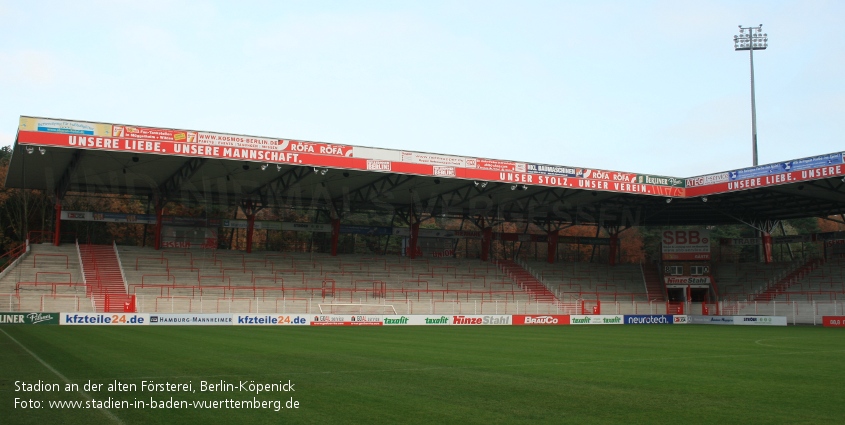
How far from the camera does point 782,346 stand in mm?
21922

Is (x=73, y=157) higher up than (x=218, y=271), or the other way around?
(x=73, y=157)

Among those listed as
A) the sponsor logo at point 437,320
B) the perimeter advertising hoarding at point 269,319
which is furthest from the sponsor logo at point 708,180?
the perimeter advertising hoarding at point 269,319

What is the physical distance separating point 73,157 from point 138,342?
21260mm

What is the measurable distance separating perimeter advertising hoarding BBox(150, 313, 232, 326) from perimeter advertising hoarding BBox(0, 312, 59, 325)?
4.06 metres

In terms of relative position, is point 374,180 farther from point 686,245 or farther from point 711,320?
point 686,245

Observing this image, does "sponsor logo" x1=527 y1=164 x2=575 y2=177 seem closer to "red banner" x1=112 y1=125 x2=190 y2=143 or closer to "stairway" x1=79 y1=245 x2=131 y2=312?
"red banner" x1=112 y1=125 x2=190 y2=143

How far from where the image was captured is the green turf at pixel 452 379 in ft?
27.8

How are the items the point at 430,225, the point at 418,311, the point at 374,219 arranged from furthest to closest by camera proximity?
the point at 430,225
the point at 374,219
the point at 418,311

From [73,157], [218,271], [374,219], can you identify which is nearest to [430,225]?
[374,219]

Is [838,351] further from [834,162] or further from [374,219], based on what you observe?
[374,219]

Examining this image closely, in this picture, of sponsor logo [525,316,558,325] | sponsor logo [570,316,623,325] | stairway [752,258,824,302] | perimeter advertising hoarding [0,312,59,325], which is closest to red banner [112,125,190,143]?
perimeter advertising hoarding [0,312,59,325]

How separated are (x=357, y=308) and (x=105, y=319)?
44.7 ft

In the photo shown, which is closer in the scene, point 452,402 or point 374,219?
point 452,402

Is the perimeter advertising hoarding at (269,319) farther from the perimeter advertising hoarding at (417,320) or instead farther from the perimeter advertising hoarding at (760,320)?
the perimeter advertising hoarding at (760,320)
